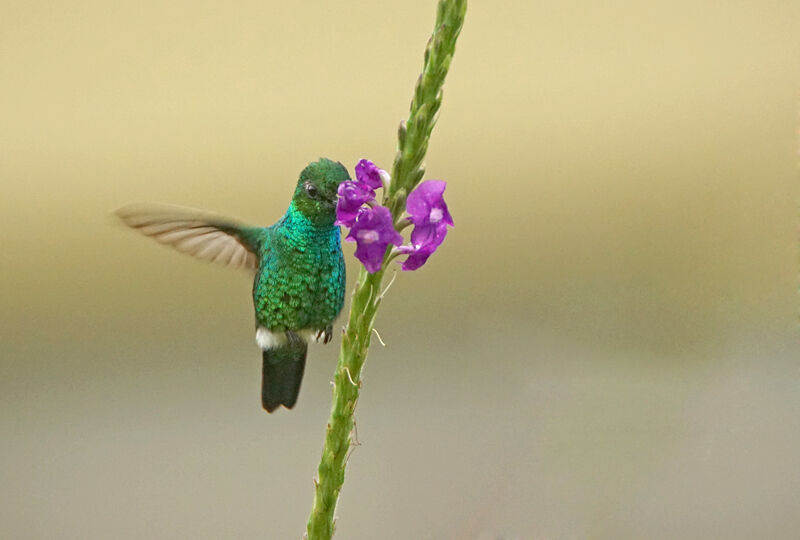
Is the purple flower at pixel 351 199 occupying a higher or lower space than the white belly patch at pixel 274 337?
higher

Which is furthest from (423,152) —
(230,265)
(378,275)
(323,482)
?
(230,265)

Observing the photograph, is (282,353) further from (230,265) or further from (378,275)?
(378,275)

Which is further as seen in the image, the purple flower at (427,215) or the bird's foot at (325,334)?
the bird's foot at (325,334)

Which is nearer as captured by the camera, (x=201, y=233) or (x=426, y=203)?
(x=426, y=203)

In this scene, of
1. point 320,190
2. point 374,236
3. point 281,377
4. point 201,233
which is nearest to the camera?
point 374,236

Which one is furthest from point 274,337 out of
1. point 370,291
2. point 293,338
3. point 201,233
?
point 370,291

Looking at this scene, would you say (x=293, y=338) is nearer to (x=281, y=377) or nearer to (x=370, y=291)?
(x=281, y=377)

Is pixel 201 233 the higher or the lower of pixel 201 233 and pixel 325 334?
the higher

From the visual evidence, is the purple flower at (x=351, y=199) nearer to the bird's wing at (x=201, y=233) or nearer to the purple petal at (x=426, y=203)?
the purple petal at (x=426, y=203)

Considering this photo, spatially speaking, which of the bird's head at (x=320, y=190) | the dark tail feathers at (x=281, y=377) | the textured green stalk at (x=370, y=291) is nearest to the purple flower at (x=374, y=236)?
the textured green stalk at (x=370, y=291)
